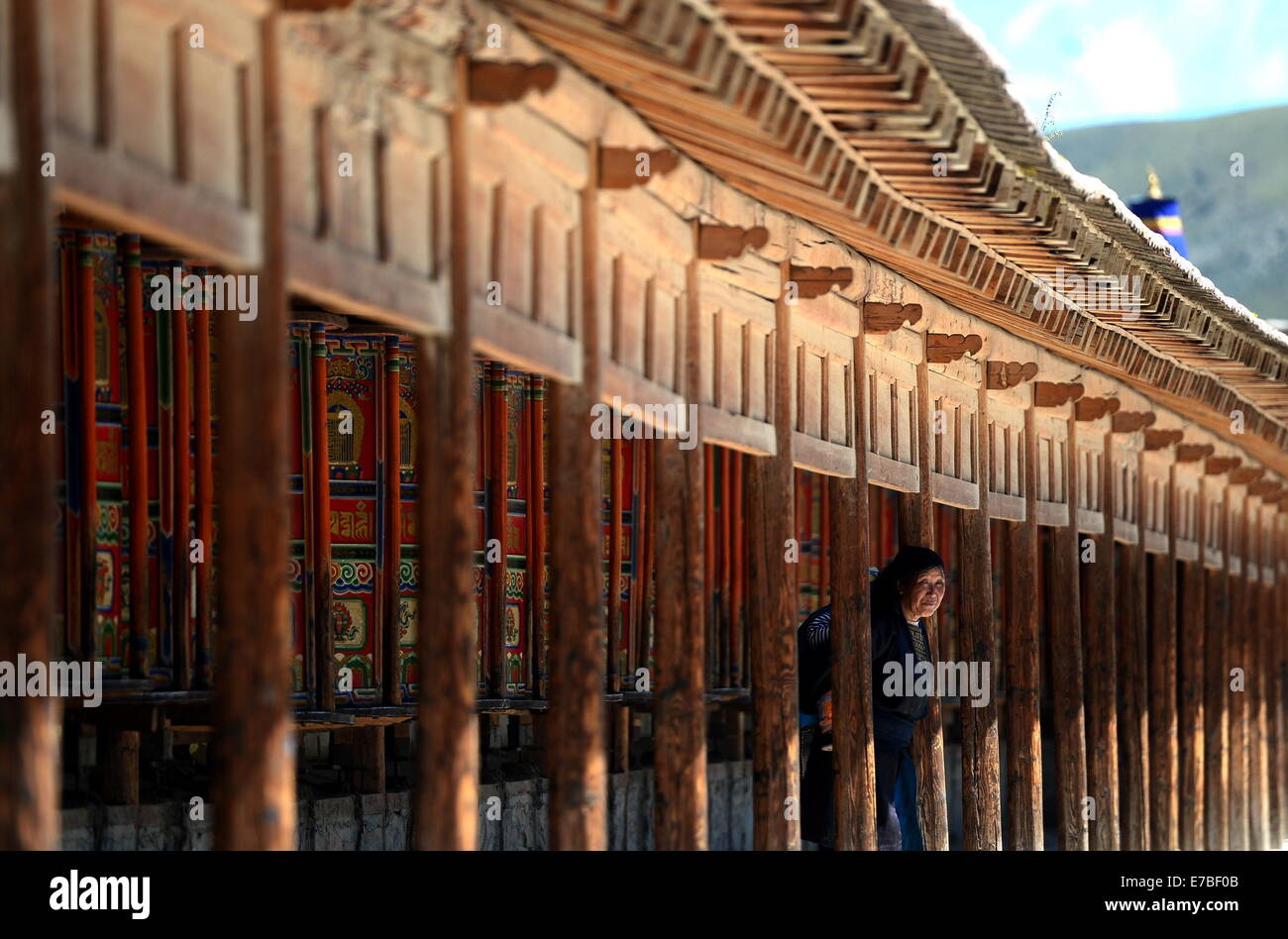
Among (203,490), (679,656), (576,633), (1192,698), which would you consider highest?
(203,490)

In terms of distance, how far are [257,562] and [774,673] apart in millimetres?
4004

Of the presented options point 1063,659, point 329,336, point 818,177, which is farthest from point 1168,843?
point 818,177

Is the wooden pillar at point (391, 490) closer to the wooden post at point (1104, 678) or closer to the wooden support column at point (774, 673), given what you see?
the wooden support column at point (774, 673)

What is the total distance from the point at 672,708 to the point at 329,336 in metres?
2.75

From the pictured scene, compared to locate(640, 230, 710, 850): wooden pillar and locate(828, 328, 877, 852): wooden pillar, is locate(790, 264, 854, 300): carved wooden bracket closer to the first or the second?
locate(828, 328, 877, 852): wooden pillar

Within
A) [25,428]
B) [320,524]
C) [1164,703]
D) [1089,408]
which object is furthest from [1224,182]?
[25,428]

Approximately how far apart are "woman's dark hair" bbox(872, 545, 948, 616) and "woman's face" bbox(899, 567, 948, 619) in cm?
Answer: 2

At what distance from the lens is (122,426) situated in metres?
7.79

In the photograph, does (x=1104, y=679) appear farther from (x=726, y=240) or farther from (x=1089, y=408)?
(x=726, y=240)

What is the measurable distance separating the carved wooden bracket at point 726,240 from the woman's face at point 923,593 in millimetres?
2513

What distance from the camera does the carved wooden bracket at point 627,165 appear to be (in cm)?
670

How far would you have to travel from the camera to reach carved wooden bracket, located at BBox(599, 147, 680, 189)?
264 inches

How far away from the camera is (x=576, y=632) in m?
6.60
